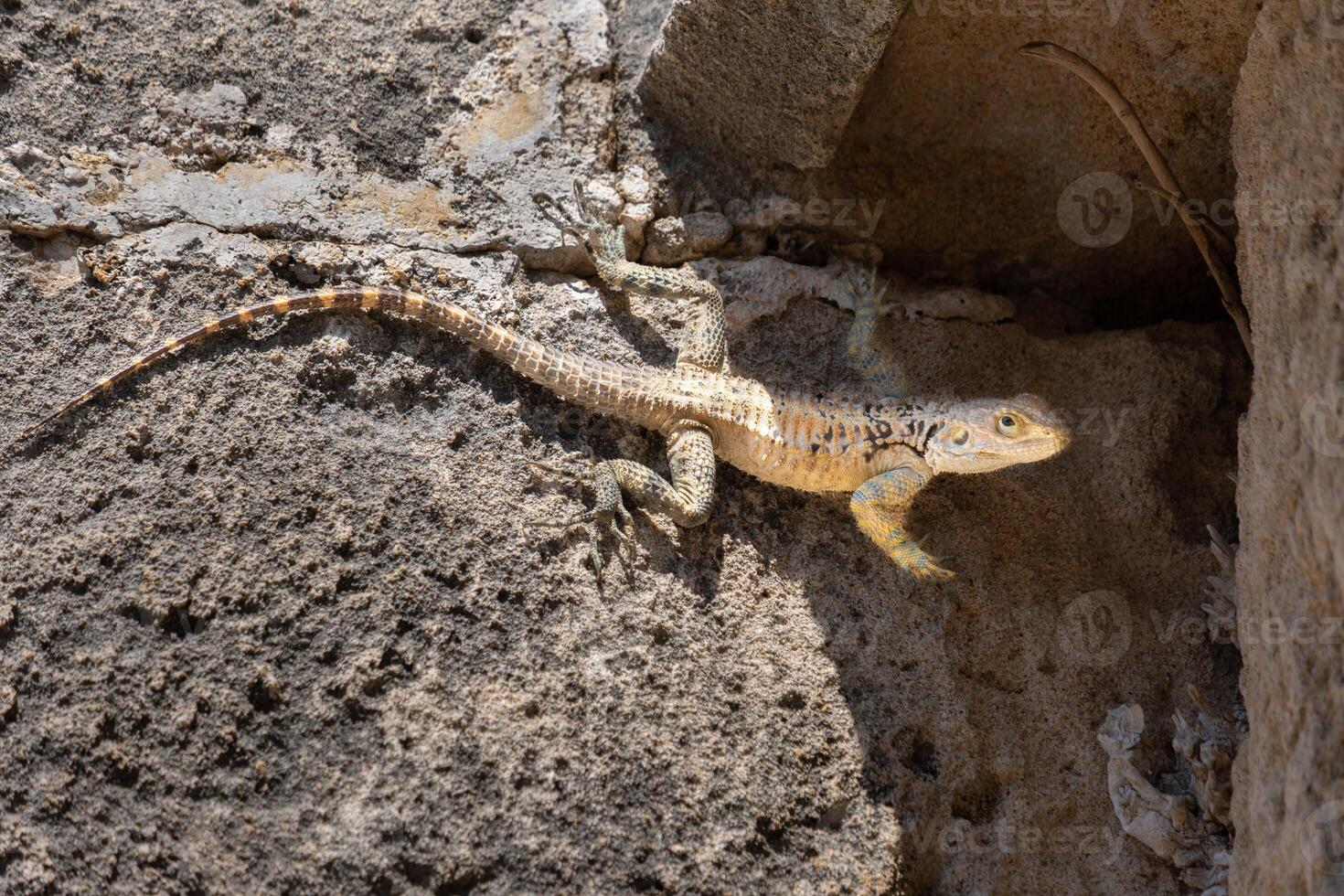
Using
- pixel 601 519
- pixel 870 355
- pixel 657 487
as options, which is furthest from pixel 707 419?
pixel 870 355

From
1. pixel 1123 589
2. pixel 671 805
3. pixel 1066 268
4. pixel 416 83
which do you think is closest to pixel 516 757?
pixel 671 805

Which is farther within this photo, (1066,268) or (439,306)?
(1066,268)

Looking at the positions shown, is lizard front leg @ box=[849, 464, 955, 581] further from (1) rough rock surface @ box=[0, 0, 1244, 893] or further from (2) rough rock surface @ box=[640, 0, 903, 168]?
(2) rough rock surface @ box=[640, 0, 903, 168]

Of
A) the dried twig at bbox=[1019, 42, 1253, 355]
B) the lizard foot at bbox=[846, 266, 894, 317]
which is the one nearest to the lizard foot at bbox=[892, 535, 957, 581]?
the lizard foot at bbox=[846, 266, 894, 317]

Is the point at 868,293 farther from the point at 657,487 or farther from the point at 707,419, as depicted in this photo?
the point at 657,487

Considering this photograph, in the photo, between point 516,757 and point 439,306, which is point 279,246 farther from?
point 516,757

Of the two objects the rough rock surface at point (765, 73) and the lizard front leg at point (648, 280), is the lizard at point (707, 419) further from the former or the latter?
the rough rock surface at point (765, 73)

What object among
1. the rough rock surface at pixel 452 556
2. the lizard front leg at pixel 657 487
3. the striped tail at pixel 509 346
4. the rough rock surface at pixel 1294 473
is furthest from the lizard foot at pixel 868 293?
the rough rock surface at pixel 1294 473
